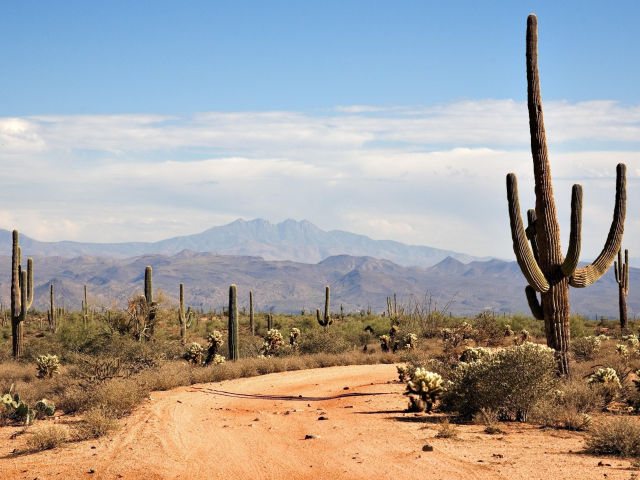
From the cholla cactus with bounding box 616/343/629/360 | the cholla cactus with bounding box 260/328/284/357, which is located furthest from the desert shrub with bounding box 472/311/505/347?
the cholla cactus with bounding box 260/328/284/357

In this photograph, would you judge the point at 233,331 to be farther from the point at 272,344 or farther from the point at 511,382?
the point at 511,382

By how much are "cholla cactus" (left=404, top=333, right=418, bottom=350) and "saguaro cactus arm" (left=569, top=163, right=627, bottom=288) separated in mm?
9954

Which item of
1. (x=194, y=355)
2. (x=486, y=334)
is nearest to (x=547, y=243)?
(x=194, y=355)

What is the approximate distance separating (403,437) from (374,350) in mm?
15076

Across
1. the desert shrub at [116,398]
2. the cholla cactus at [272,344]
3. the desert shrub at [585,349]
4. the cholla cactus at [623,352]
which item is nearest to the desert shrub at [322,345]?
the cholla cactus at [272,344]

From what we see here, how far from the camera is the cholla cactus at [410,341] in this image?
23522mm

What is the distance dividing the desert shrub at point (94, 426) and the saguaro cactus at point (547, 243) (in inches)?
327

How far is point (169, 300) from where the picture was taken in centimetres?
2202

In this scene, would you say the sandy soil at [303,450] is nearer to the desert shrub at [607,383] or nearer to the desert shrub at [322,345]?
the desert shrub at [607,383]

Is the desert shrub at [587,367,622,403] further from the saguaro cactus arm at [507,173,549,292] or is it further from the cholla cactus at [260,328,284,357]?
the cholla cactus at [260,328,284,357]

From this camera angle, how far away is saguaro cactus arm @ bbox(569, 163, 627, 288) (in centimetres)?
1352

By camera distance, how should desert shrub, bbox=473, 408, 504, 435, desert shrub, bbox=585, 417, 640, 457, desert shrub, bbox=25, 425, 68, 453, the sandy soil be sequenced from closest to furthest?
the sandy soil < desert shrub, bbox=585, 417, 640, 457 < desert shrub, bbox=25, 425, 68, 453 < desert shrub, bbox=473, 408, 504, 435

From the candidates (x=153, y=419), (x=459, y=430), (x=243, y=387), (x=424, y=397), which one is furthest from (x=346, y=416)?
(x=243, y=387)

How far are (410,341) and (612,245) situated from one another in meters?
10.9
